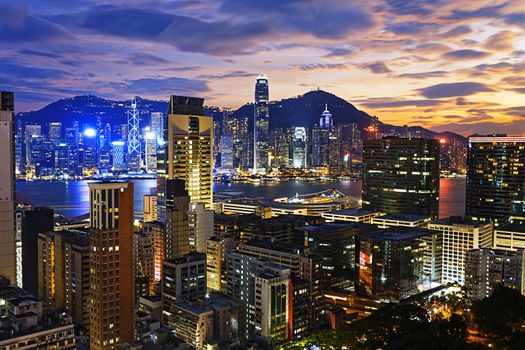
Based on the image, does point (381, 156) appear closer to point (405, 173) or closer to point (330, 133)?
point (405, 173)

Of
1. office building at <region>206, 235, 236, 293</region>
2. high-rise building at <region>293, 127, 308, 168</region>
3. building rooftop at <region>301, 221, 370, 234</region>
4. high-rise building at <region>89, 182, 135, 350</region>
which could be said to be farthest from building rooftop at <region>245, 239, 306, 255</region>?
high-rise building at <region>293, 127, 308, 168</region>

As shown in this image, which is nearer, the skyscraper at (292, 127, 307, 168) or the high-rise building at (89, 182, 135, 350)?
the high-rise building at (89, 182, 135, 350)

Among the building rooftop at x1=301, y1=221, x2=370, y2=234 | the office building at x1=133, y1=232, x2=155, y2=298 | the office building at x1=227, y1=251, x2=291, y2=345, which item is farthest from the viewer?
the building rooftop at x1=301, y1=221, x2=370, y2=234

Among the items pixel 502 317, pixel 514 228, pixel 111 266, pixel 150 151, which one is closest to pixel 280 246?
pixel 111 266

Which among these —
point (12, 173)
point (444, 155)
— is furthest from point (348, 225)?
point (444, 155)

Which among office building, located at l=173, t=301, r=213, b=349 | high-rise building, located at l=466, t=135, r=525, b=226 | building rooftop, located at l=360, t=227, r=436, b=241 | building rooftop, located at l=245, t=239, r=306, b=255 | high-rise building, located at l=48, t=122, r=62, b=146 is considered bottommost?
office building, located at l=173, t=301, r=213, b=349

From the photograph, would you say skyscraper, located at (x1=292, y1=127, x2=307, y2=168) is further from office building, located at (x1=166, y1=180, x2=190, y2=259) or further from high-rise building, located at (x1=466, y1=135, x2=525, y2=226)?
office building, located at (x1=166, y1=180, x2=190, y2=259)
